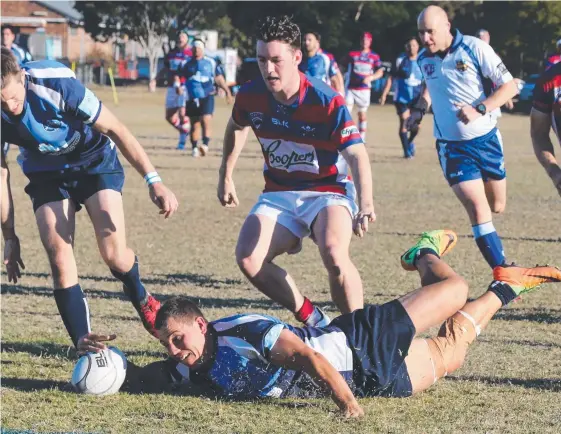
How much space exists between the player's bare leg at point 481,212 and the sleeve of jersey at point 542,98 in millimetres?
841

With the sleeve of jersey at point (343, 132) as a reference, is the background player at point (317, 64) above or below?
below

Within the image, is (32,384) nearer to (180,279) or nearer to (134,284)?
(134,284)

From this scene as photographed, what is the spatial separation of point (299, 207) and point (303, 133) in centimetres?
44

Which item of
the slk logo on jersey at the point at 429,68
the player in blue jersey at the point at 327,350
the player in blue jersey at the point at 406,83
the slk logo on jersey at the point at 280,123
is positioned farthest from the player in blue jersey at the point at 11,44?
the player in blue jersey at the point at 327,350

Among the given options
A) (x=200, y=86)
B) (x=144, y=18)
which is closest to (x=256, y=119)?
(x=200, y=86)

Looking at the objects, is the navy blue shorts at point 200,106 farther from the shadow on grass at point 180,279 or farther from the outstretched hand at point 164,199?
the outstretched hand at point 164,199

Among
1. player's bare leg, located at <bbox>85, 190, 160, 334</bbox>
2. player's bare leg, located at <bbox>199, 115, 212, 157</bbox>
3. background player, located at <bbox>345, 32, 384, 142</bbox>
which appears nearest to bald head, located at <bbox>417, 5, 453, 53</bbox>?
player's bare leg, located at <bbox>85, 190, 160, 334</bbox>

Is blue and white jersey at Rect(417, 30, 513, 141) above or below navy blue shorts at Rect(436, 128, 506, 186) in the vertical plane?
above

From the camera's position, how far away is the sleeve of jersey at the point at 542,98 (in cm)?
682

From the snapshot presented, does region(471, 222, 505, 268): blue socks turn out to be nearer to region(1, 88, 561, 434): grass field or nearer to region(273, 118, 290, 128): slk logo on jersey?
region(1, 88, 561, 434): grass field

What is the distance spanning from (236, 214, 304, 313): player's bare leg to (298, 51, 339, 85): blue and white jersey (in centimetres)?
1075

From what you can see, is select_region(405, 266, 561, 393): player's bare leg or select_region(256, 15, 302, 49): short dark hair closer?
select_region(405, 266, 561, 393): player's bare leg

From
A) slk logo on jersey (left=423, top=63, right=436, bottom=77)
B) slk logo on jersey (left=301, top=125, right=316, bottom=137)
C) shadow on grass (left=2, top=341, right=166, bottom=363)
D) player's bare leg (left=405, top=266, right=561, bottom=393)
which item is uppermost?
→ slk logo on jersey (left=423, top=63, right=436, bottom=77)

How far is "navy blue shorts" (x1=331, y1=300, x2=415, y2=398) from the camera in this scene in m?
4.96
